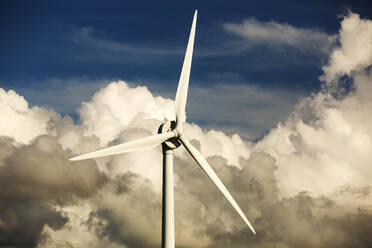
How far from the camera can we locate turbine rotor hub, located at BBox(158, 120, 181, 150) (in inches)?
2175

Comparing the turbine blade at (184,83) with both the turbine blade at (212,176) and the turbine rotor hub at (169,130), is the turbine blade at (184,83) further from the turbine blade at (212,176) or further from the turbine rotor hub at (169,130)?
the turbine blade at (212,176)

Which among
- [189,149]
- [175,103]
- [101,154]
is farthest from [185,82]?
[101,154]

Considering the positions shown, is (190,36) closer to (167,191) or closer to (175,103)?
(175,103)

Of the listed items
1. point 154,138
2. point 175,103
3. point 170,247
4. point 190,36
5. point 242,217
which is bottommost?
point 170,247

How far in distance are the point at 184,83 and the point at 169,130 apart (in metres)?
6.99

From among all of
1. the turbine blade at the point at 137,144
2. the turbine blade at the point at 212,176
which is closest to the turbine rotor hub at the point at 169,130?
the turbine blade at the point at 137,144

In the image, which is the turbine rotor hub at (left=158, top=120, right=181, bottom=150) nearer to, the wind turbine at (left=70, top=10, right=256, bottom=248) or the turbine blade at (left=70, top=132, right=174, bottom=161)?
the wind turbine at (left=70, top=10, right=256, bottom=248)

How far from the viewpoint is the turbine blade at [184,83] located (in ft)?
188

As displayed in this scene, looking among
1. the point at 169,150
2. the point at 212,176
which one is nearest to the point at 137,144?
the point at 169,150

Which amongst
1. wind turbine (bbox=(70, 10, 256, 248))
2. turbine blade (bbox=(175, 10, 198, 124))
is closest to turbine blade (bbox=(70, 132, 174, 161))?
wind turbine (bbox=(70, 10, 256, 248))

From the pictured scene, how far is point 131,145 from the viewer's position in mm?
52812

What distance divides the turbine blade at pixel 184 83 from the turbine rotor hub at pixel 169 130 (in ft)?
3.25

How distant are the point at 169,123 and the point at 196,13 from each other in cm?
1458

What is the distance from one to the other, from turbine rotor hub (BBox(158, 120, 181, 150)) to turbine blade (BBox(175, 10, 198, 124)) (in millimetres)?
990
